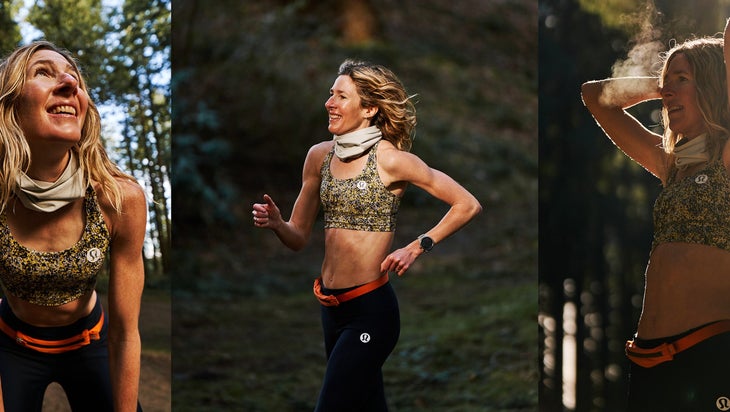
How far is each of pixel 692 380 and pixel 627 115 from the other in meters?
1.05

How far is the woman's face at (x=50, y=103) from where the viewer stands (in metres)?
2.95

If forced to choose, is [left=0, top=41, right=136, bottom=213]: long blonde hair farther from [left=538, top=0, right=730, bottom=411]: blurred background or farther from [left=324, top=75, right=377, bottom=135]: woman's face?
[left=538, top=0, right=730, bottom=411]: blurred background

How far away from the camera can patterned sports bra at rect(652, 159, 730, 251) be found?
333 cm

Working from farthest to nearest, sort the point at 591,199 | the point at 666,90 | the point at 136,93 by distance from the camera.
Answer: the point at 136,93, the point at 591,199, the point at 666,90

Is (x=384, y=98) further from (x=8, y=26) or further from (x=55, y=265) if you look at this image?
(x=8, y=26)

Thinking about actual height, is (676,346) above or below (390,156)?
below

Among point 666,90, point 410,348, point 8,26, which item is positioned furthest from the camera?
point 410,348

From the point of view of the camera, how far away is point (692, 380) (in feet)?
10.9

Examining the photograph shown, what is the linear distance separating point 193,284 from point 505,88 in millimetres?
4004

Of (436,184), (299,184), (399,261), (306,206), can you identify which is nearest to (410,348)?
(299,184)

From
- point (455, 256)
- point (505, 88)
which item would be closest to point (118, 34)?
point (455, 256)

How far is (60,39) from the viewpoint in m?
4.70

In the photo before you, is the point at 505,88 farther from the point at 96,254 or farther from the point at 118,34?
the point at 96,254

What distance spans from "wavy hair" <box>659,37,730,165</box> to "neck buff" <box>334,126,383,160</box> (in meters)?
1.13
